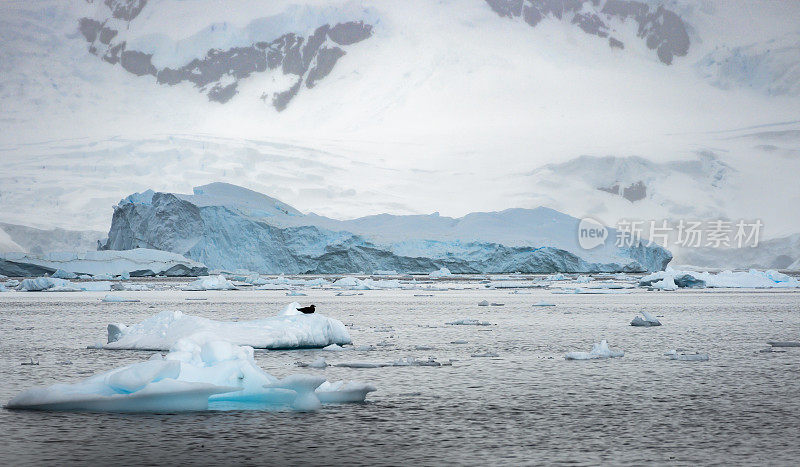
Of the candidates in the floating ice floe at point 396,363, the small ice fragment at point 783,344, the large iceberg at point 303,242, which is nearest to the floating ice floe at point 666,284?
the large iceberg at point 303,242

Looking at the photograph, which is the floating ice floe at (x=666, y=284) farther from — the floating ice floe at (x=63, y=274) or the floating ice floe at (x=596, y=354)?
the floating ice floe at (x=63, y=274)

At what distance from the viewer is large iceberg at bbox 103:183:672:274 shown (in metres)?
50.5

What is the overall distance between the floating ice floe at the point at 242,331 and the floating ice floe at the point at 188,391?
3451mm

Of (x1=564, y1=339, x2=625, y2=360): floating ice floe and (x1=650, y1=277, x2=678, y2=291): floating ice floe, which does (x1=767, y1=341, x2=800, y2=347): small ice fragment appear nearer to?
(x1=564, y1=339, x2=625, y2=360): floating ice floe

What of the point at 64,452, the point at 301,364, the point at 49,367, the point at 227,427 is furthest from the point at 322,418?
the point at 49,367

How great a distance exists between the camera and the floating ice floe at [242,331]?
994 cm

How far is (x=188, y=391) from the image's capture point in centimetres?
586

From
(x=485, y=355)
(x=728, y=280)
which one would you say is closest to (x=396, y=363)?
(x=485, y=355)

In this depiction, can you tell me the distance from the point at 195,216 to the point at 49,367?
1691 inches

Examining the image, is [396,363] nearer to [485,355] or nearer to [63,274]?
[485,355]

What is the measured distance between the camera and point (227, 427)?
5.34 metres

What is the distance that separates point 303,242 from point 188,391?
4599 centimetres

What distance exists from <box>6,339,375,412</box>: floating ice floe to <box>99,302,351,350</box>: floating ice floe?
3.45 metres

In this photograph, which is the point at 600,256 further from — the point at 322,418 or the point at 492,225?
the point at 322,418
